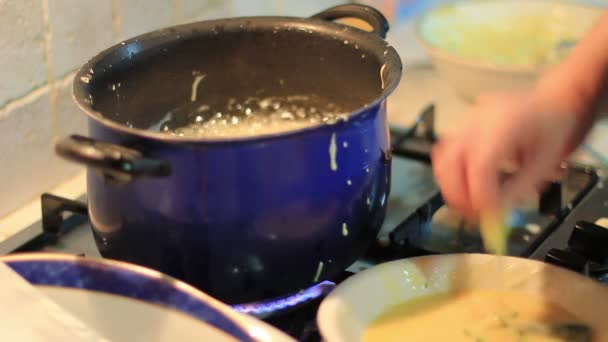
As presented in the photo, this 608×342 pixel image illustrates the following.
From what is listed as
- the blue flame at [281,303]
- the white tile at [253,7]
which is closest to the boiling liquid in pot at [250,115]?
the blue flame at [281,303]

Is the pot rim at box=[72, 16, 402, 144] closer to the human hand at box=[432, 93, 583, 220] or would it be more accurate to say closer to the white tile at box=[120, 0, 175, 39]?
the human hand at box=[432, 93, 583, 220]

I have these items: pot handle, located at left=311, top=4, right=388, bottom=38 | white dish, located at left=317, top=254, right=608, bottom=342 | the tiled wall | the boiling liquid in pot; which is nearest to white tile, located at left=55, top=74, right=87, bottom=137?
the tiled wall

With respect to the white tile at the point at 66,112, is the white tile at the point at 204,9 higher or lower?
higher

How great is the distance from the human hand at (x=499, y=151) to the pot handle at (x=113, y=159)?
0.60ft

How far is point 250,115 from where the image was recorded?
0.76m

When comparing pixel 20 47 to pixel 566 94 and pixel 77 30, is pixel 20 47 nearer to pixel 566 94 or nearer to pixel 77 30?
pixel 77 30

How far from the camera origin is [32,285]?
0.55m

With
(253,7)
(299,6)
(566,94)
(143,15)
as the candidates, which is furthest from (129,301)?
(299,6)

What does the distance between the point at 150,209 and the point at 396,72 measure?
0.20 meters

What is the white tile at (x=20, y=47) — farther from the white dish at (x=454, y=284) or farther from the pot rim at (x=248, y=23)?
the white dish at (x=454, y=284)

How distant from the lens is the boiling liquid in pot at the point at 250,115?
2.40ft

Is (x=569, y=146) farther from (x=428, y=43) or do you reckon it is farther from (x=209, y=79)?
(x=428, y=43)

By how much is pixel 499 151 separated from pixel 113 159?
0.77 ft

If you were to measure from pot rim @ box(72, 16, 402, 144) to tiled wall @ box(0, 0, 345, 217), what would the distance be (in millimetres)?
140
